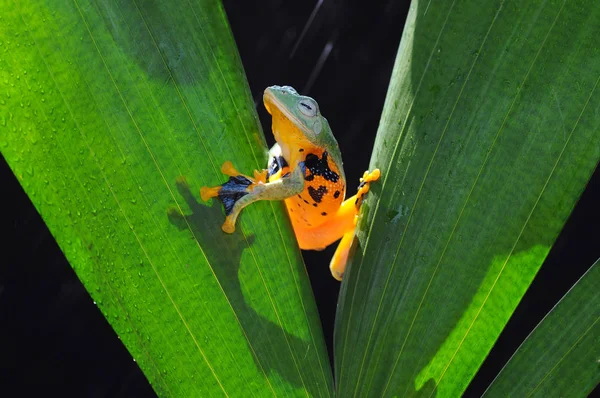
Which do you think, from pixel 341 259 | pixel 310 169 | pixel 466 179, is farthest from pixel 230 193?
pixel 341 259

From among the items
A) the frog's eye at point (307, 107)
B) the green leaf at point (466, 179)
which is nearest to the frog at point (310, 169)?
the frog's eye at point (307, 107)

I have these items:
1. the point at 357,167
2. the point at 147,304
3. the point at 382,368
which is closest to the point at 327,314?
the point at 357,167

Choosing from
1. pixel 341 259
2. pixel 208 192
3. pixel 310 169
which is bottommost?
pixel 341 259

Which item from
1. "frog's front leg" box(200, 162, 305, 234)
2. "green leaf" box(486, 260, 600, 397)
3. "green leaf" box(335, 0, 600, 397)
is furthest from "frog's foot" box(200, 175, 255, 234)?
"green leaf" box(486, 260, 600, 397)

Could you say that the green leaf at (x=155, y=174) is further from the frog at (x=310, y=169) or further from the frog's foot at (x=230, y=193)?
the frog at (x=310, y=169)

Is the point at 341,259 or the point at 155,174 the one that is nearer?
the point at 155,174

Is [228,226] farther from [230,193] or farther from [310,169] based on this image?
[310,169]
